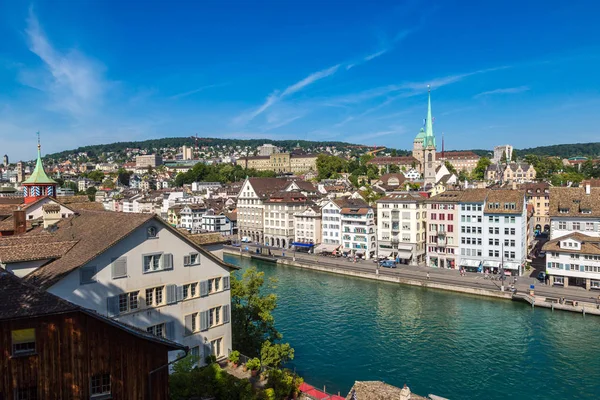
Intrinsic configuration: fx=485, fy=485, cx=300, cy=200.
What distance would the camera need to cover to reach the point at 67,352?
10.1 meters

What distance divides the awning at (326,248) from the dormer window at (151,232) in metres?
52.5

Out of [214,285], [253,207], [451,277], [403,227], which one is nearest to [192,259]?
[214,285]

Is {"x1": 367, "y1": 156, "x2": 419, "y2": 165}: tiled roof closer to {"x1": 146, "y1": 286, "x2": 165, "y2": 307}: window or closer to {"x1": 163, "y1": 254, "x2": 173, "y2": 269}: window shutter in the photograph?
{"x1": 163, "y1": 254, "x2": 173, "y2": 269}: window shutter

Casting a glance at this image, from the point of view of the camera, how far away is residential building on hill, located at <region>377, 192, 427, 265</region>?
63.8 metres

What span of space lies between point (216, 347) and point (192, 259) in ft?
15.4

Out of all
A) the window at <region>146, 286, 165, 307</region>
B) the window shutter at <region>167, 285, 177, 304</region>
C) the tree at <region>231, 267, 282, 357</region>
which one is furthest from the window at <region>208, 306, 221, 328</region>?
the tree at <region>231, 267, 282, 357</region>

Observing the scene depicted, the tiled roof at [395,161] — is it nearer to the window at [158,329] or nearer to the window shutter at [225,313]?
the window shutter at [225,313]

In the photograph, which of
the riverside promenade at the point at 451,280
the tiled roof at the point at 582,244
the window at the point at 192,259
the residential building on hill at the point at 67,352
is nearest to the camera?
the residential building on hill at the point at 67,352

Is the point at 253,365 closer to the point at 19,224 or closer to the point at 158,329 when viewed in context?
the point at 158,329

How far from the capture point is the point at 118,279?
19391mm

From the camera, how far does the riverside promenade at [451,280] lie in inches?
1687

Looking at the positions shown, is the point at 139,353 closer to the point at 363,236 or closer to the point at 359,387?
the point at 359,387

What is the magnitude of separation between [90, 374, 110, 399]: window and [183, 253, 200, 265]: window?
11302 mm

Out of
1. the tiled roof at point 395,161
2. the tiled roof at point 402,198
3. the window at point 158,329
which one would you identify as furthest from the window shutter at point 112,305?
the tiled roof at point 395,161
